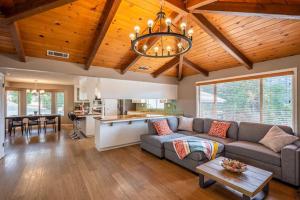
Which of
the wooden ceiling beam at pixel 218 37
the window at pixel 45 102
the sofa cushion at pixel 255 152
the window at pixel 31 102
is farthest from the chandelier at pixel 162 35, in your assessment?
the window at pixel 31 102

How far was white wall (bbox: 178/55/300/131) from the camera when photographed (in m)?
3.57

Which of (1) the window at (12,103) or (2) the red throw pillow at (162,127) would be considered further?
(1) the window at (12,103)

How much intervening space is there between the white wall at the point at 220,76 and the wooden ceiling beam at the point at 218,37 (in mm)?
290

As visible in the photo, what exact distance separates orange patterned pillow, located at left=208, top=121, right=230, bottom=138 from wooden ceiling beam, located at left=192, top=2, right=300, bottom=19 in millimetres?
2636

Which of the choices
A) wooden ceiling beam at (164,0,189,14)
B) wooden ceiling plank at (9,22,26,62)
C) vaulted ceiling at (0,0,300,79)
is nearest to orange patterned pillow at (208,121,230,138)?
vaulted ceiling at (0,0,300,79)

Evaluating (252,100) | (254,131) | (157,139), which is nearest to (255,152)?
(254,131)

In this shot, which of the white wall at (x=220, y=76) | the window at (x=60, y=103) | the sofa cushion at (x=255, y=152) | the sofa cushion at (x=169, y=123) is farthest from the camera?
the window at (x=60, y=103)

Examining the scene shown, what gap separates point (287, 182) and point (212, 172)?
1.53 metres

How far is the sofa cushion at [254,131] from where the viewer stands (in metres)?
3.39

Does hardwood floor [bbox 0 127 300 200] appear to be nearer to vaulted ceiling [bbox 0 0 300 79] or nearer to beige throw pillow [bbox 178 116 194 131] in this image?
beige throw pillow [bbox 178 116 194 131]

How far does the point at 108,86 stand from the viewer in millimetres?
4785

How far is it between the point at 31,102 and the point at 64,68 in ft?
19.9

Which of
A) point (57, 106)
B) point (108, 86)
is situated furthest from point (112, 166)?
point (57, 106)

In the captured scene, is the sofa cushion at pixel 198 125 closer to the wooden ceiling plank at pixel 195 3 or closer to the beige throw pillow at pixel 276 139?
the beige throw pillow at pixel 276 139
